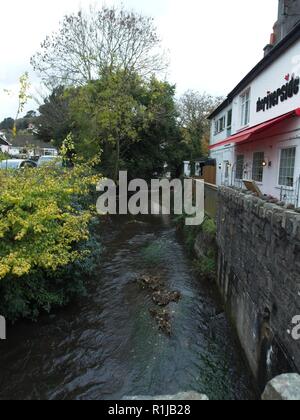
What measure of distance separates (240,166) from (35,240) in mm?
14459

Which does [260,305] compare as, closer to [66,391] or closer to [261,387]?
[261,387]

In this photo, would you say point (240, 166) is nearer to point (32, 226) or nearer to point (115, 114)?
point (115, 114)

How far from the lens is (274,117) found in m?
12.5

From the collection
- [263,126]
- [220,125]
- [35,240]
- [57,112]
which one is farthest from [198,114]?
[35,240]

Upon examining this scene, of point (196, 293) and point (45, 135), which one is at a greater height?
point (45, 135)

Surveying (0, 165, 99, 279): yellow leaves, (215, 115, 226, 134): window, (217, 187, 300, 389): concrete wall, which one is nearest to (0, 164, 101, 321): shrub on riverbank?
(0, 165, 99, 279): yellow leaves

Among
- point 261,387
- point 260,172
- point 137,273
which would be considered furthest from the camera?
point 260,172

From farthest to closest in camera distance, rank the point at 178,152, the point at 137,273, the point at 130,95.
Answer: the point at 178,152 → the point at 130,95 → the point at 137,273

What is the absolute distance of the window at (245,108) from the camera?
659 inches

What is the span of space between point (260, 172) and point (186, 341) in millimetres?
9849

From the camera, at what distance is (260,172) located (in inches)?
581

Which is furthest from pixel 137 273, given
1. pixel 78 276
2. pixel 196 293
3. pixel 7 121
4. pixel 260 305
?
pixel 7 121

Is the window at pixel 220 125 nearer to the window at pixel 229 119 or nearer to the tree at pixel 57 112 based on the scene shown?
the window at pixel 229 119

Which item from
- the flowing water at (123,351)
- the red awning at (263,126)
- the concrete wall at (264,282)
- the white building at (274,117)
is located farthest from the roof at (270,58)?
the flowing water at (123,351)
